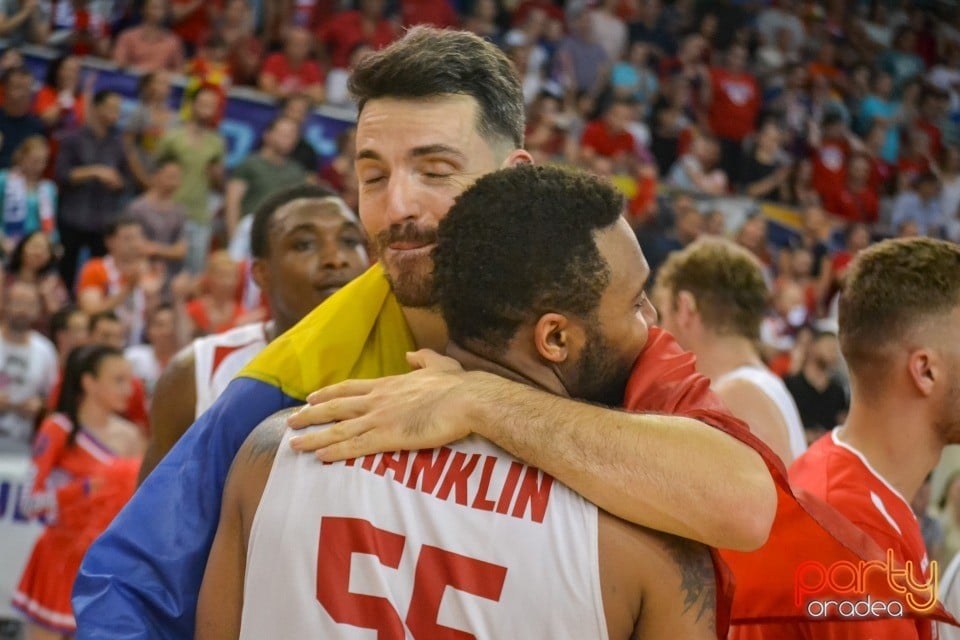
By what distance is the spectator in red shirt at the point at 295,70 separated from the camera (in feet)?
34.6

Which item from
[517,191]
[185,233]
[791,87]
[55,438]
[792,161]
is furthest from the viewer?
[791,87]

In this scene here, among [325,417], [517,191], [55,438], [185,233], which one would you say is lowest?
[55,438]

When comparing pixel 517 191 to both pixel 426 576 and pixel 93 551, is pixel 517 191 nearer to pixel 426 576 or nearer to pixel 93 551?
pixel 426 576

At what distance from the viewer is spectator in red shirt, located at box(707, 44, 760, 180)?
13.4 meters

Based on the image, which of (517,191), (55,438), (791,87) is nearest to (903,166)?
(791,87)

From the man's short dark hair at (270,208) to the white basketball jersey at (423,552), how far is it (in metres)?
2.26

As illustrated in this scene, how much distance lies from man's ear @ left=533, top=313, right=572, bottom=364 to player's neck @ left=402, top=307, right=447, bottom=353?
428 mm

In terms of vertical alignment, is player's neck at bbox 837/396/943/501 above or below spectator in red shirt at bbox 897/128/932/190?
below

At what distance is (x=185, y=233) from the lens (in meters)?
8.83

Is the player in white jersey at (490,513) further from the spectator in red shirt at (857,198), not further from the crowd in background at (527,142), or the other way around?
the spectator in red shirt at (857,198)

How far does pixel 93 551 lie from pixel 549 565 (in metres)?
→ 0.80

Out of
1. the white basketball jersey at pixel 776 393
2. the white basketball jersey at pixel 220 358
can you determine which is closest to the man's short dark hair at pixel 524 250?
the white basketball jersey at pixel 220 358

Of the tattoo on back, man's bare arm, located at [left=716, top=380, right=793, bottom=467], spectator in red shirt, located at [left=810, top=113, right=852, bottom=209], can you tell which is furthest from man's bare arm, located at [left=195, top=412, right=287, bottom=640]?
spectator in red shirt, located at [left=810, top=113, right=852, bottom=209]

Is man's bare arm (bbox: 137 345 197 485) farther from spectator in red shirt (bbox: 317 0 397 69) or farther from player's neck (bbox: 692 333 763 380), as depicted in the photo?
spectator in red shirt (bbox: 317 0 397 69)
